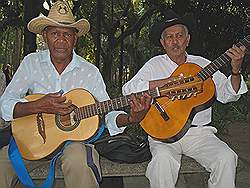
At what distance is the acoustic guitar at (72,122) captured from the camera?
9.87 ft

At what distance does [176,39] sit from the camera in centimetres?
342

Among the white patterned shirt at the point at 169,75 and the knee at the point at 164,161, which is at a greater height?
the white patterned shirt at the point at 169,75

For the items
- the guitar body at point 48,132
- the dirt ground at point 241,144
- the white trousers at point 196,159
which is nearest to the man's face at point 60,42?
the guitar body at point 48,132

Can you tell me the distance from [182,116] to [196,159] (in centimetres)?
31

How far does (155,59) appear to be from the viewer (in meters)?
3.50

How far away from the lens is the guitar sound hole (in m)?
3.09

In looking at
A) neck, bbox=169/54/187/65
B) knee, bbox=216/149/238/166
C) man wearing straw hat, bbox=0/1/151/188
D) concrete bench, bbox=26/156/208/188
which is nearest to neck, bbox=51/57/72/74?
man wearing straw hat, bbox=0/1/151/188

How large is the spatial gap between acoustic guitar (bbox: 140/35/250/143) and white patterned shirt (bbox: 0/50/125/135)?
24 cm

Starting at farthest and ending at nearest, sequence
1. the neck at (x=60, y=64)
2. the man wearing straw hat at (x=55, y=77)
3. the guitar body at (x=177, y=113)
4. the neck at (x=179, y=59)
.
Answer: the neck at (x=179, y=59) → the neck at (x=60, y=64) → the guitar body at (x=177, y=113) → the man wearing straw hat at (x=55, y=77)

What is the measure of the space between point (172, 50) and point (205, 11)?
8.55 m

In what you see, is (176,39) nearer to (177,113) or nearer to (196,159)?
(177,113)

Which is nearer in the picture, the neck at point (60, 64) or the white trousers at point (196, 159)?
the white trousers at point (196, 159)

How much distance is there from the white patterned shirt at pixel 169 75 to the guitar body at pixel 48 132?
0.35 m

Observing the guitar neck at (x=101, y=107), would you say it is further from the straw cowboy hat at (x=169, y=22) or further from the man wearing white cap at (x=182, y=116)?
the straw cowboy hat at (x=169, y=22)
